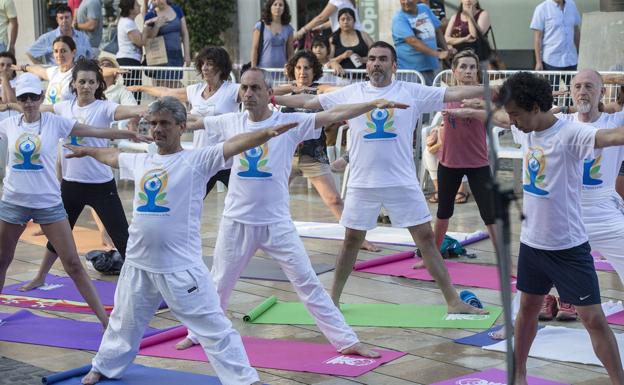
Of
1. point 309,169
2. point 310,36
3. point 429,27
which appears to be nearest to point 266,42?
point 310,36

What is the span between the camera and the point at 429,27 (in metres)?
13.5

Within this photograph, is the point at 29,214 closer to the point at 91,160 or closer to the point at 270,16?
the point at 91,160

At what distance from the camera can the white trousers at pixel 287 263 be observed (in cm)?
705

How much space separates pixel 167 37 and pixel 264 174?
8.05 metres

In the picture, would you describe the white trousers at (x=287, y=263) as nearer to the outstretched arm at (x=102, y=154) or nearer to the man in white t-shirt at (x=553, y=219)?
the outstretched arm at (x=102, y=154)

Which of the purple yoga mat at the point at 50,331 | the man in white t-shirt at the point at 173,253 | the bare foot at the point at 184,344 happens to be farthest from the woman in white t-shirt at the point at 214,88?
the man in white t-shirt at the point at 173,253

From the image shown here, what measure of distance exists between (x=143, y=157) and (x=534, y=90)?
2242mm

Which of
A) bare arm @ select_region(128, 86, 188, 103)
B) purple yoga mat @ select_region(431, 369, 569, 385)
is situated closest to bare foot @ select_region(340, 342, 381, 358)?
purple yoga mat @ select_region(431, 369, 569, 385)

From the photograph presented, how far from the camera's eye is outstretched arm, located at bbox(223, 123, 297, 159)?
5.87 metres

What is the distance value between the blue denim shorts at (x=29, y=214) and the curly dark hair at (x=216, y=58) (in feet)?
7.80

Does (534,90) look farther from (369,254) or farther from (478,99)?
(369,254)

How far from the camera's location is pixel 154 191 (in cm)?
628

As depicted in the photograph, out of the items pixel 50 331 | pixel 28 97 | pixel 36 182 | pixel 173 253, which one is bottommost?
pixel 50 331

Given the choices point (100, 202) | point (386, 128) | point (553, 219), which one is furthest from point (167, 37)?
point (553, 219)
